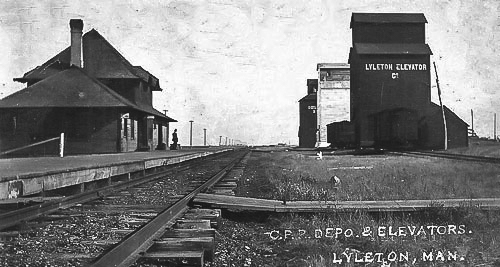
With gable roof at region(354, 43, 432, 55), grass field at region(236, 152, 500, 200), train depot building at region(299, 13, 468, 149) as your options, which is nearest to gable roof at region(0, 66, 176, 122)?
train depot building at region(299, 13, 468, 149)

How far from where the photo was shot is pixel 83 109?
2328 centimetres

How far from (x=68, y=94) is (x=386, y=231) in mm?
20186

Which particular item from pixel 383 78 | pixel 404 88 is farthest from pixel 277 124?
pixel 383 78

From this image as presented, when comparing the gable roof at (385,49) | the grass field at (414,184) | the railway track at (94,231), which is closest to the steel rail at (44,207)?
the railway track at (94,231)

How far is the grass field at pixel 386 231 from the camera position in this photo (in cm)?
350

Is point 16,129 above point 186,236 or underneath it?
above

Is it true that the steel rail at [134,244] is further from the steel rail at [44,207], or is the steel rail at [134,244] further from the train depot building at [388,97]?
the train depot building at [388,97]

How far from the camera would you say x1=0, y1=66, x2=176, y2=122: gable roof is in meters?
19.4

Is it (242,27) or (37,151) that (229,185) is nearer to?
(242,27)

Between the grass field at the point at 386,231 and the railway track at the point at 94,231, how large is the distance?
47 cm

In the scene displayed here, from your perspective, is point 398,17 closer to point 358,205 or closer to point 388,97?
point 358,205

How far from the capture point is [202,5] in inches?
208

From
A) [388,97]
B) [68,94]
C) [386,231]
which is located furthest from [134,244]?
[388,97]

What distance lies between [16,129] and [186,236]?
1719cm
